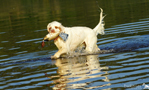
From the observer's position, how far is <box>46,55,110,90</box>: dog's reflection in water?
23.9ft

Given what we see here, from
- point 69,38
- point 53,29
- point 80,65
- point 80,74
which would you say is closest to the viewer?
point 80,74

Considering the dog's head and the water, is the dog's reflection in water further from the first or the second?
the dog's head

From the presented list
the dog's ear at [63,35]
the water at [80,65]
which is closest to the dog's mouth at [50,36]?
the dog's ear at [63,35]

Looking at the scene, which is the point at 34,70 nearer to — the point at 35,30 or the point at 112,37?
the point at 112,37

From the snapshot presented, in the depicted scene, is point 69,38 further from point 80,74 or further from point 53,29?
point 80,74

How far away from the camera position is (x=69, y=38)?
1045 cm

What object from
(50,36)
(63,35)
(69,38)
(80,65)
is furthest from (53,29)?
(80,65)

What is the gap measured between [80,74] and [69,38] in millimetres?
2459

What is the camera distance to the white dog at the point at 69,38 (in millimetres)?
9881

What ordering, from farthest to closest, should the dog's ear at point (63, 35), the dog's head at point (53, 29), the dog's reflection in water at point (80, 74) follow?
the dog's ear at point (63, 35)
the dog's head at point (53, 29)
the dog's reflection in water at point (80, 74)

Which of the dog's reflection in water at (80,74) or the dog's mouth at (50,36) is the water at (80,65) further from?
the dog's mouth at (50,36)

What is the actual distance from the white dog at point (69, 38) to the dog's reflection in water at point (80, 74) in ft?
1.41

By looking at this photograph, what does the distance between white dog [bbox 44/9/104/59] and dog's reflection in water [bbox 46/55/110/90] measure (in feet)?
1.41

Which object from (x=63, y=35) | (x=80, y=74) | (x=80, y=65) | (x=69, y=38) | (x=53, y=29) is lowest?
(x=80, y=74)
